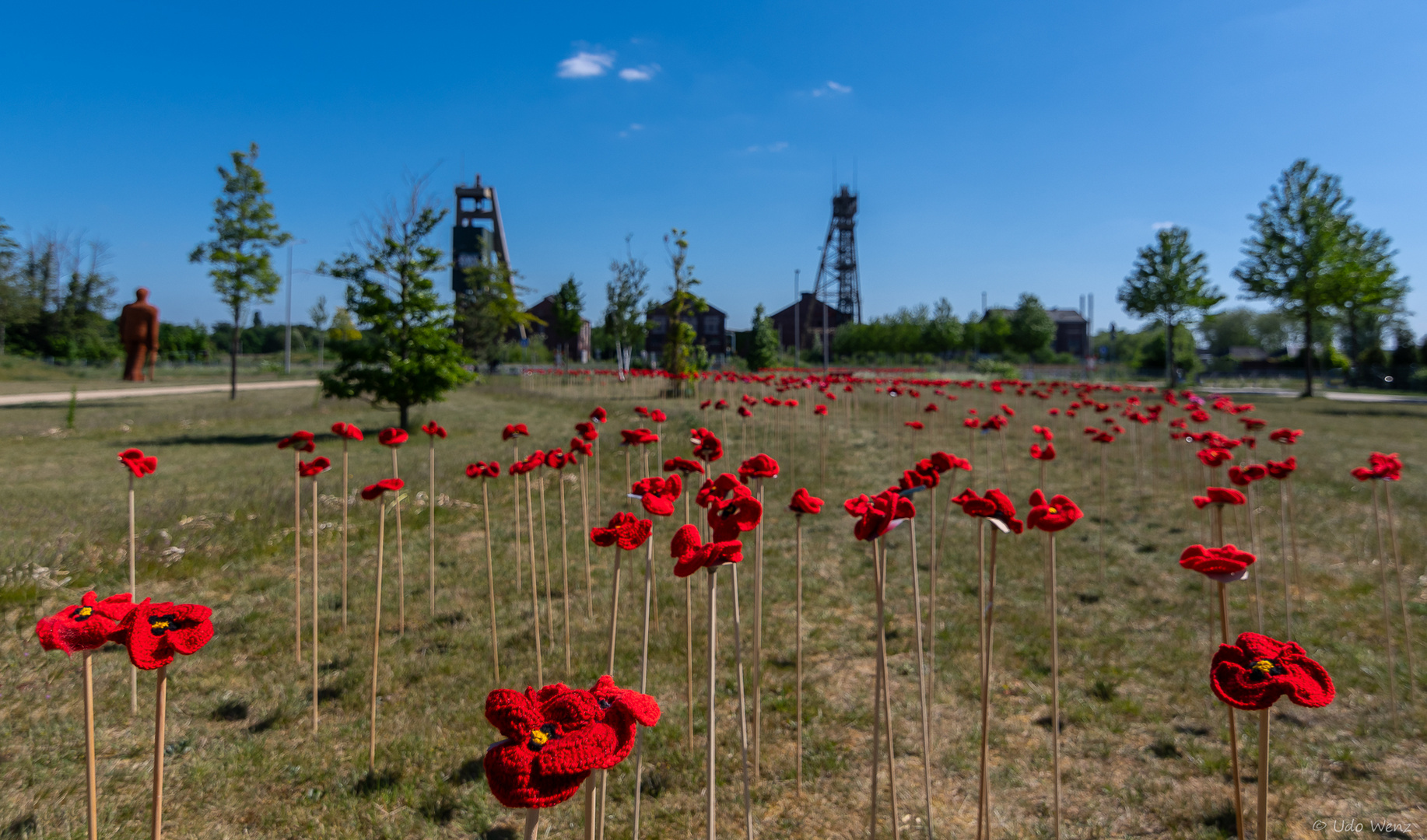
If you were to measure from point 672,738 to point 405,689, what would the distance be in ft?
5.07

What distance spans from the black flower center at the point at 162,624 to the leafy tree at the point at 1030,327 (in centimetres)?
5609

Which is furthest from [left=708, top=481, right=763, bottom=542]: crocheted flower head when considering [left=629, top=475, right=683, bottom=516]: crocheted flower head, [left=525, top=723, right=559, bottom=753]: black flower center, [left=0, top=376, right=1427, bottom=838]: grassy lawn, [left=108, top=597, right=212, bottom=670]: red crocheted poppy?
[left=0, top=376, right=1427, bottom=838]: grassy lawn

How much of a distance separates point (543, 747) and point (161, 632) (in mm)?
1173

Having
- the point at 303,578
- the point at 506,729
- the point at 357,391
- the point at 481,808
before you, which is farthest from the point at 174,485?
the point at 506,729

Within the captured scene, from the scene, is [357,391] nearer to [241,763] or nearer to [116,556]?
[116,556]

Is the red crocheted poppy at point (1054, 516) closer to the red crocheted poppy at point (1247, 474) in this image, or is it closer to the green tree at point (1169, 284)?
the red crocheted poppy at point (1247, 474)

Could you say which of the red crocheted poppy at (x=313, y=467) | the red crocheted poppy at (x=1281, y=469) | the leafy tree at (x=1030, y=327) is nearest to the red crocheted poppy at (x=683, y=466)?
the red crocheted poppy at (x=313, y=467)

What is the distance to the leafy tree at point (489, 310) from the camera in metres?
28.6

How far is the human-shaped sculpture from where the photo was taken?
72.3 ft

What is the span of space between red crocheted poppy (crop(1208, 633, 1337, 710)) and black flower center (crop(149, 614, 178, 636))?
2432 mm

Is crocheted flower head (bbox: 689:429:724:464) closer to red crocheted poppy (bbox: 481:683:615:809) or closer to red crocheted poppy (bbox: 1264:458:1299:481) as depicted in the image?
red crocheted poppy (bbox: 481:683:615:809)

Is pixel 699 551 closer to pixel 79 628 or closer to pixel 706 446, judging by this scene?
pixel 79 628

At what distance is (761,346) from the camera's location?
38.2 meters

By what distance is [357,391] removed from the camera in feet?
41.2
